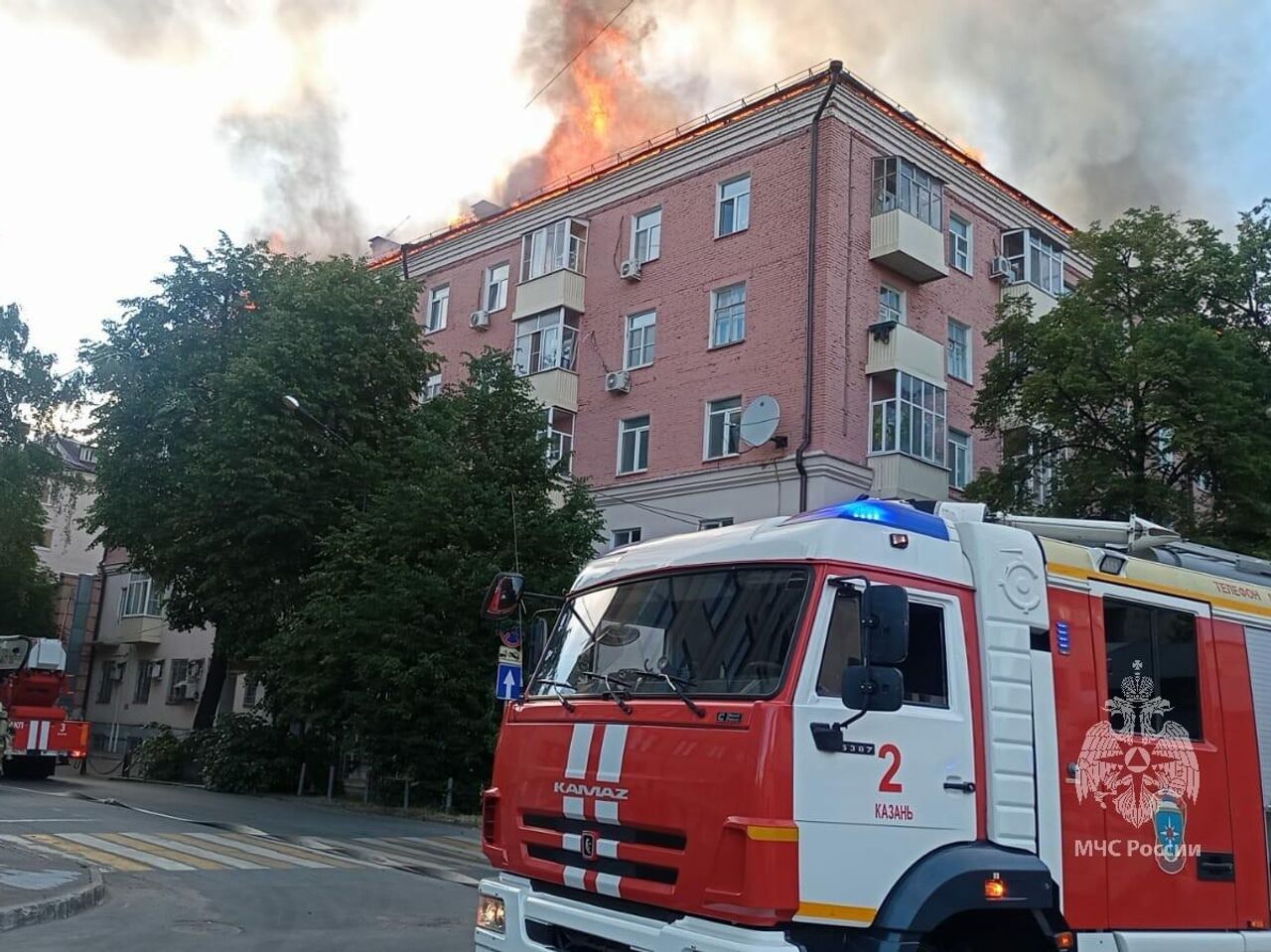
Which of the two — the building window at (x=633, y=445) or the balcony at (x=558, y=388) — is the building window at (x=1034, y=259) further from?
→ the balcony at (x=558, y=388)

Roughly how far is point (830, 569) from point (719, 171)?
24.8m

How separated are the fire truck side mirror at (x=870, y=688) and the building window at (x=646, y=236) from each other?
2557 centimetres

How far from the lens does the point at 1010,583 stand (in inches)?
240

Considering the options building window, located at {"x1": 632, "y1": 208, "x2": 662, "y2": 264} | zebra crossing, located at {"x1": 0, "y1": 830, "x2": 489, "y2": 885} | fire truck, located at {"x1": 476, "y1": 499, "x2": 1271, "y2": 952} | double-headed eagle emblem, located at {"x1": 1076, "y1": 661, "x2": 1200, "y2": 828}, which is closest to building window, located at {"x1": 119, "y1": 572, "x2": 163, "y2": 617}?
building window, located at {"x1": 632, "y1": 208, "x2": 662, "y2": 264}

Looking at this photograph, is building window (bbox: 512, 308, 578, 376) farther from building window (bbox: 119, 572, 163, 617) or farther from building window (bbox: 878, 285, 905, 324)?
building window (bbox: 119, 572, 163, 617)

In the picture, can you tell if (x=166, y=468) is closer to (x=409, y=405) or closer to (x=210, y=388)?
(x=210, y=388)

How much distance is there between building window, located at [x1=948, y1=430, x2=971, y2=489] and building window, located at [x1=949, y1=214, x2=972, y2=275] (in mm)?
4346

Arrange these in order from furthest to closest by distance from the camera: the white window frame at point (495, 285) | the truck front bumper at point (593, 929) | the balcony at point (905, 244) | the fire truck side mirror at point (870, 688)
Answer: the white window frame at point (495, 285)
the balcony at point (905, 244)
the fire truck side mirror at point (870, 688)
the truck front bumper at point (593, 929)

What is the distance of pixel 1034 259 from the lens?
30.9m

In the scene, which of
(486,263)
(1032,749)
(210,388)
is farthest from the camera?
(486,263)

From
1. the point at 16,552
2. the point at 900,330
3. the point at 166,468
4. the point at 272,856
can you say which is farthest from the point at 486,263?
the point at 272,856

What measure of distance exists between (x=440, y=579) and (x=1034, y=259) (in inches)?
738

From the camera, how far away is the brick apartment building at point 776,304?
2608 centimetres

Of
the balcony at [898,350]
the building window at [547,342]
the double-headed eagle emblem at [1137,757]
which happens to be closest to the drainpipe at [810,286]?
the balcony at [898,350]
